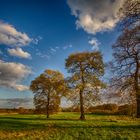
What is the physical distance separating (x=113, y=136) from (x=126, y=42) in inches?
450

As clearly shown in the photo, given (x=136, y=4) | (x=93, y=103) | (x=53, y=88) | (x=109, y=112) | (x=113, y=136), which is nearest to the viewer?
(x=113, y=136)

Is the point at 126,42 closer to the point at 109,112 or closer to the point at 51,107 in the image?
the point at 51,107

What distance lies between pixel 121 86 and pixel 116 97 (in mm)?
1417

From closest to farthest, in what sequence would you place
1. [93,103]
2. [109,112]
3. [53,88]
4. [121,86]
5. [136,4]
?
[136,4] → [121,86] → [93,103] → [53,88] → [109,112]

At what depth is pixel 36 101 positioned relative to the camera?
164ft

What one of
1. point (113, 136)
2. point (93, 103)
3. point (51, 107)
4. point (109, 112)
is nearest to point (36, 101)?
point (51, 107)

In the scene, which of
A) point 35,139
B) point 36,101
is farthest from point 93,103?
point 35,139

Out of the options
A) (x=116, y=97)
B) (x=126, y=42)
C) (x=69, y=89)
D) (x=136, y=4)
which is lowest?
(x=116, y=97)

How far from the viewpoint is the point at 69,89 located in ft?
144

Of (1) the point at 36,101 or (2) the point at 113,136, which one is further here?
(1) the point at 36,101

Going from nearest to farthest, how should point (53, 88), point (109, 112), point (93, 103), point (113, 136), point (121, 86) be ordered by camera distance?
point (113, 136), point (121, 86), point (93, 103), point (53, 88), point (109, 112)

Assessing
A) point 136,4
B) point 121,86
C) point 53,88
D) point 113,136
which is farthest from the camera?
point 53,88

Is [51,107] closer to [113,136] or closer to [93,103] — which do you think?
[93,103]

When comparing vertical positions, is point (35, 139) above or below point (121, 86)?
below
